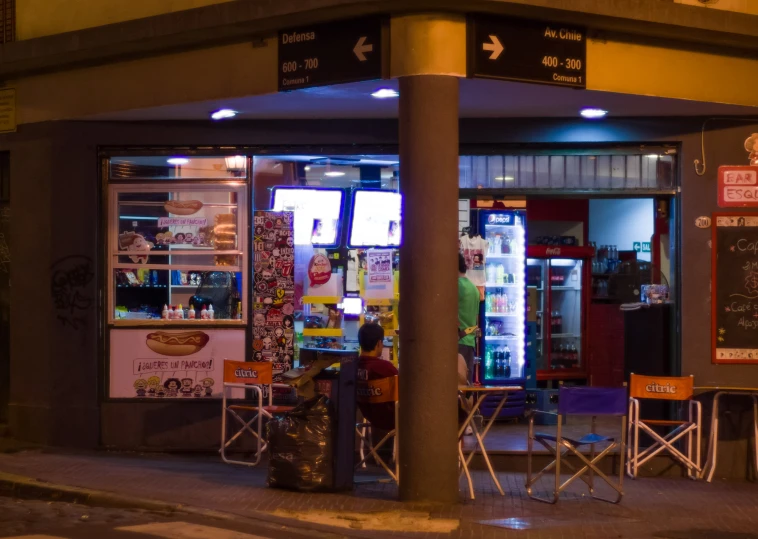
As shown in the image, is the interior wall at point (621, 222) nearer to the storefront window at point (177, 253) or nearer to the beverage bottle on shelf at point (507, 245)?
the beverage bottle on shelf at point (507, 245)

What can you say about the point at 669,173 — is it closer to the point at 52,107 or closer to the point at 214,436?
the point at 214,436

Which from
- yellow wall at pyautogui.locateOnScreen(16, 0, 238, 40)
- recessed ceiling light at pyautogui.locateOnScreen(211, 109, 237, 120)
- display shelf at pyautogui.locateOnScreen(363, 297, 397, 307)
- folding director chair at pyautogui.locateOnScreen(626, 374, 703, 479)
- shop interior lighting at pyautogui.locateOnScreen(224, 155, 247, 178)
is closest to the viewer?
folding director chair at pyautogui.locateOnScreen(626, 374, 703, 479)

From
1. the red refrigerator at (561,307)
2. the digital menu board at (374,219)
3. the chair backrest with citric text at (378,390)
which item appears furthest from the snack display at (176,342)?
the red refrigerator at (561,307)

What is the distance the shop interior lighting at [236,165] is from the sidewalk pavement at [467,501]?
3.21 metres

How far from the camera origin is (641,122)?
1098cm

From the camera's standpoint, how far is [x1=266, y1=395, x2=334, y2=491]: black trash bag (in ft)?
29.7

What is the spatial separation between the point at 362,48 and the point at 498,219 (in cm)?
442

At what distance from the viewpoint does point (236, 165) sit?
452 inches

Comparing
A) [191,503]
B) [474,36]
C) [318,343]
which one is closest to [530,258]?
[318,343]

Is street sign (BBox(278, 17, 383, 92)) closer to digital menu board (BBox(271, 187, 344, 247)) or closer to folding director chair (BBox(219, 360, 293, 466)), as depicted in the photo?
digital menu board (BBox(271, 187, 344, 247))

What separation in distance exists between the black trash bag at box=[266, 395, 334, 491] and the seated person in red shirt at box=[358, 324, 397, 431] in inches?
16.6

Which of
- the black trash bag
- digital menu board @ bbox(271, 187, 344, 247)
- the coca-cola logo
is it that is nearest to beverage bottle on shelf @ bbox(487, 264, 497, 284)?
the coca-cola logo

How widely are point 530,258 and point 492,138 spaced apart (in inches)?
171

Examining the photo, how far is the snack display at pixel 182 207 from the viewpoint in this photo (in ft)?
38.0
